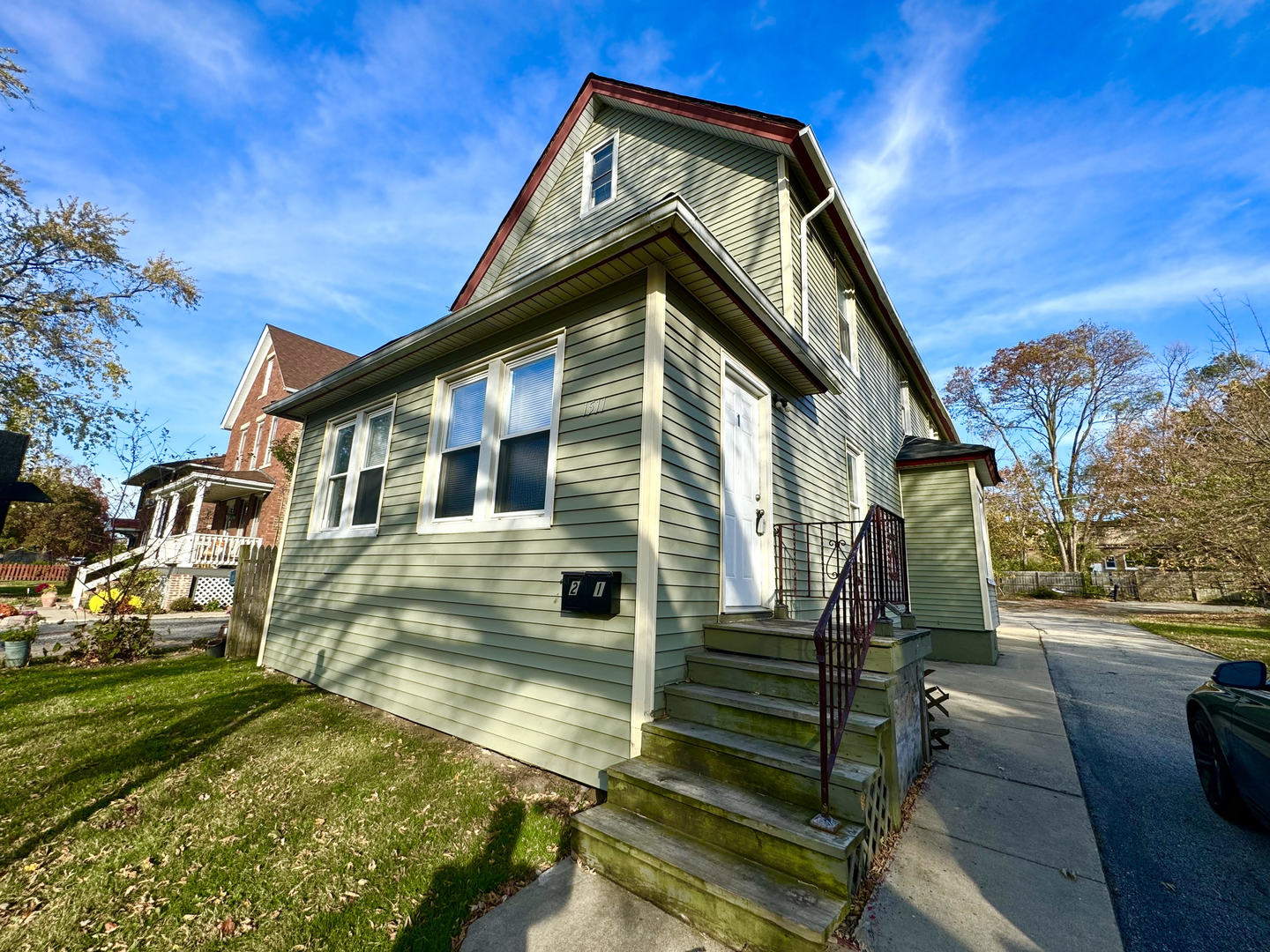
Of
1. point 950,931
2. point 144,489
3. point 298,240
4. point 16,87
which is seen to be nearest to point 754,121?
point 950,931

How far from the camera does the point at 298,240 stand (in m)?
11.5

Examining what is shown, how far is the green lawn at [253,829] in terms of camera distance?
88.0 inches

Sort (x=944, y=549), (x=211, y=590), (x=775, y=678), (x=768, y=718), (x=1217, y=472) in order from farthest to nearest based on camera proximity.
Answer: (x=211, y=590) → (x=1217, y=472) → (x=944, y=549) → (x=775, y=678) → (x=768, y=718)

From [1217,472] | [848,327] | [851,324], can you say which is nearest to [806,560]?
[848,327]

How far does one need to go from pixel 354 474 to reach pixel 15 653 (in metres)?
5.35

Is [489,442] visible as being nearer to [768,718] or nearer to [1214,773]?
[768,718]

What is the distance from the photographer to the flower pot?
673 cm

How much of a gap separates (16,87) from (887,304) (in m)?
23.1

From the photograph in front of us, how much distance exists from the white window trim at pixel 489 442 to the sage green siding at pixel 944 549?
744cm

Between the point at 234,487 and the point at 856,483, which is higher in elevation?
the point at 234,487

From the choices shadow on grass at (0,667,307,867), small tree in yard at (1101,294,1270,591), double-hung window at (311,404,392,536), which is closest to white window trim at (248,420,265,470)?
double-hung window at (311,404,392,536)

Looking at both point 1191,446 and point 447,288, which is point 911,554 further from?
point 447,288

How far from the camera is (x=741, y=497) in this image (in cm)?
467

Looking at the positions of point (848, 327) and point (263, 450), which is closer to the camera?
point (848, 327)
